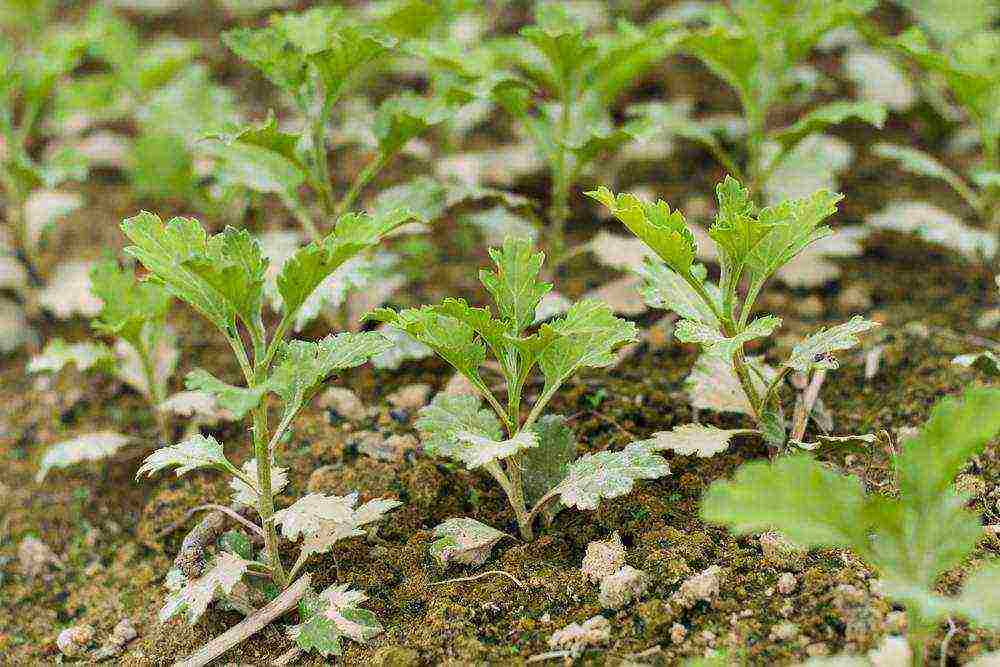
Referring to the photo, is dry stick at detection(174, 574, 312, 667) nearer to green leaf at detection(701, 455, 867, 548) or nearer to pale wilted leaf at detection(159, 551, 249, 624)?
pale wilted leaf at detection(159, 551, 249, 624)

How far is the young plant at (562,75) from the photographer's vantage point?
2658mm

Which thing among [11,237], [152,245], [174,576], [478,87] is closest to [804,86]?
[478,87]

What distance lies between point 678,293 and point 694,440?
33cm

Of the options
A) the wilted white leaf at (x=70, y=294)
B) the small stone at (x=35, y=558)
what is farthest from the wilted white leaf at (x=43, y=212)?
the small stone at (x=35, y=558)

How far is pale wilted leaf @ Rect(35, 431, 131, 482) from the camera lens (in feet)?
8.30

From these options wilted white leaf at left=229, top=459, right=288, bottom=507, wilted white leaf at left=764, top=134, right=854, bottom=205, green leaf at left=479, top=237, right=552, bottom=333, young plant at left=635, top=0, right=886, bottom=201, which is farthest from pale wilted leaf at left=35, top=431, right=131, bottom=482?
wilted white leaf at left=764, top=134, right=854, bottom=205

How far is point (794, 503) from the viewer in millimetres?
1593

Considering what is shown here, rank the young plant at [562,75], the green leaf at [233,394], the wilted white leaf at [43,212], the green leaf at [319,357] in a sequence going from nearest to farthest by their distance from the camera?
the green leaf at [233,394] < the green leaf at [319,357] < the young plant at [562,75] < the wilted white leaf at [43,212]

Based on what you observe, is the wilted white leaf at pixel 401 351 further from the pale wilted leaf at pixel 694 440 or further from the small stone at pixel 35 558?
the small stone at pixel 35 558

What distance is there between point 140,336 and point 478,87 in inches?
44.6

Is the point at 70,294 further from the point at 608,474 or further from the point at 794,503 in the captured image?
the point at 794,503

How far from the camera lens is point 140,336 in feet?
8.51

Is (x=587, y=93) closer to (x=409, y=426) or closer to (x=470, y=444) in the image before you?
(x=409, y=426)

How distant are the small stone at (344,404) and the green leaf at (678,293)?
0.88 metres
